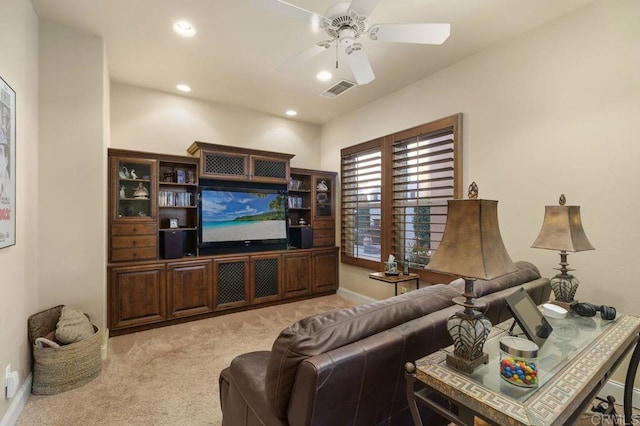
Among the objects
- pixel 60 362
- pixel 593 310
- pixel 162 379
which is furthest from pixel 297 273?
pixel 593 310

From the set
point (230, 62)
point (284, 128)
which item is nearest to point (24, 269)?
point (230, 62)

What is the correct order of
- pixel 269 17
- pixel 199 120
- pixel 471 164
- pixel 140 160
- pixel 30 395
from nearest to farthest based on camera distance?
pixel 30 395 < pixel 269 17 < pixel 471 164 < pixel 140 160 < pixel 199 120

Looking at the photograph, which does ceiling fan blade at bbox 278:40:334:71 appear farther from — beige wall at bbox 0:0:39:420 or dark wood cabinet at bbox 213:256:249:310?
dark wood cabinet at bbox 213:256:249:310

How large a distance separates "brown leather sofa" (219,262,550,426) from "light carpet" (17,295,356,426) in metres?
0.88

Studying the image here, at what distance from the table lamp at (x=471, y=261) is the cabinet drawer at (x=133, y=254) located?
10.9 ft

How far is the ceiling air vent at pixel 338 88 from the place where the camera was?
356cm

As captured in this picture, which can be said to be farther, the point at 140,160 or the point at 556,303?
the point at 140,160

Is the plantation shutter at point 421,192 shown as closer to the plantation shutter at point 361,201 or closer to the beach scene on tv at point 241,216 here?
the plantation shutter at point 361,201

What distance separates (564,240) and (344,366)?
1810 millimetres

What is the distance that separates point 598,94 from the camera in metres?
2.26

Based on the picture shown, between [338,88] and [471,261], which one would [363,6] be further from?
[338,88]

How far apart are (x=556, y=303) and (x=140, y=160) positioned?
13.5ft

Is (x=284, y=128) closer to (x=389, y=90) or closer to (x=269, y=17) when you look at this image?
(x=389, y=90)

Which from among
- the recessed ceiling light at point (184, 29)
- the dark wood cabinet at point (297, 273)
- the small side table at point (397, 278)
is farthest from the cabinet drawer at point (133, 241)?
the small side table at point (397, 278)
